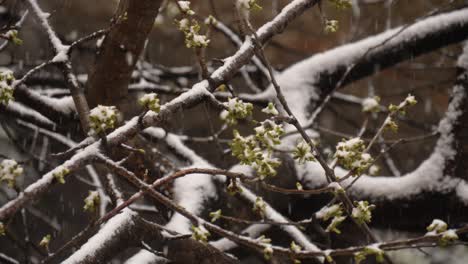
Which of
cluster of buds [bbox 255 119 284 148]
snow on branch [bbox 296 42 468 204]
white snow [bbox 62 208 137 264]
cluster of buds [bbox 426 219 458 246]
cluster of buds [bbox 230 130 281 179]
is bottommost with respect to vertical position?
white snow [bbox 62 208 137 264]

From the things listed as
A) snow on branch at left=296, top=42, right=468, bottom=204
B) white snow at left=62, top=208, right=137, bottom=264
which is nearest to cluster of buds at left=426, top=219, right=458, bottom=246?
white snow at left=62, top=208, right=137, bottom=264

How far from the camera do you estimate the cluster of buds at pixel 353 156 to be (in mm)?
1586

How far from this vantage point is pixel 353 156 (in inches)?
63.2

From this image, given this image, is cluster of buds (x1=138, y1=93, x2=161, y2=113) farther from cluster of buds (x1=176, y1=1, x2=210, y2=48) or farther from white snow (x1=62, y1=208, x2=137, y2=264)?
white snow (x1=62, y1=208, x2=137, y2=264)

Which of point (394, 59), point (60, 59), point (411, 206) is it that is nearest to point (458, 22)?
point (394, 59)

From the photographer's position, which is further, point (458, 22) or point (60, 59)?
point (458, 22)

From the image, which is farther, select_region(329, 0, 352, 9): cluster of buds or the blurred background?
the blurred background

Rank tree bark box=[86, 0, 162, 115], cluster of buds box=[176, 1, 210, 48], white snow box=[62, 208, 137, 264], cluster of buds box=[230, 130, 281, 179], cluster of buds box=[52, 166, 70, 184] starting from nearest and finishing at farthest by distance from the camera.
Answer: cluster of buds box=[52, 166, 70, 184]
cluster of buds box=[230, 130, 281, 179]
cluster of buds box=[176, 1, 210, 48]
white snow box=[62, 208, 137, 264]
tree bark box=[86, 0, 162, 115]

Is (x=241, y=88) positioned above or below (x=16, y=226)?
above

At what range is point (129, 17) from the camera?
2.22 meters

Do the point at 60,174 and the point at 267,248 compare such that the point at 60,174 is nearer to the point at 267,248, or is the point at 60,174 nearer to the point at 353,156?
the point at 267,248

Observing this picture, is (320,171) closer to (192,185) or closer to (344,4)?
(192,185)

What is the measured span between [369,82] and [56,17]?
4.09 m

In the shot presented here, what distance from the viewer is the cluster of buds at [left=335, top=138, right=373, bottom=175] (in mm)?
1586
